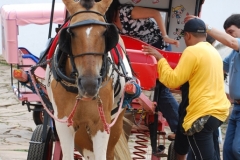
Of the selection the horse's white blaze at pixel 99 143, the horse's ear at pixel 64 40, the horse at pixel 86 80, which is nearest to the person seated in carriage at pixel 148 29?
the horse at pixel 86 80

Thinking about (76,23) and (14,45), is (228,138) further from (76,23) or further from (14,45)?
(14,45)

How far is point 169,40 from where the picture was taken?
6.15 metres

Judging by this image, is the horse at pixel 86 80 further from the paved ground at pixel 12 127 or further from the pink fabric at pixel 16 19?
the pink fabric at pixel 16 19

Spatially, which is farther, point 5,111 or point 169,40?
point 5,111

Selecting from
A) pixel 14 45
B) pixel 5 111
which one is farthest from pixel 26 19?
pixel 5 111

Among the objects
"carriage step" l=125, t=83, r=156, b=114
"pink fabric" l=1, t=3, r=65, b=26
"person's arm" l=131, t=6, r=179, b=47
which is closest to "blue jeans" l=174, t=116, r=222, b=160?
"carriage step" l=125, t=83, r=156, b=114

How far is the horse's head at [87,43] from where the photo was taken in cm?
398

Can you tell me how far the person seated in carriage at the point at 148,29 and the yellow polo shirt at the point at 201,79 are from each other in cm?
72

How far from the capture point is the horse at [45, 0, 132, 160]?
4043mm

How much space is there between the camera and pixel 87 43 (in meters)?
4.04

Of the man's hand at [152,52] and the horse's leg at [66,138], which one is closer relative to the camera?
the horse's leg at [66,138]

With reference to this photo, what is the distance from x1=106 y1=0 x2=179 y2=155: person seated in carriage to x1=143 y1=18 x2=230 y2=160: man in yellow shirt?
68 centimetres

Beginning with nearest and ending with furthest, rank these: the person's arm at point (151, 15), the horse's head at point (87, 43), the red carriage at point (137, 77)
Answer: the horse's head at point (87, 43), the red carriage at point (137, 77), the person's arm at point (151, 15)

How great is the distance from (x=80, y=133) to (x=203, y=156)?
4.01 ft
